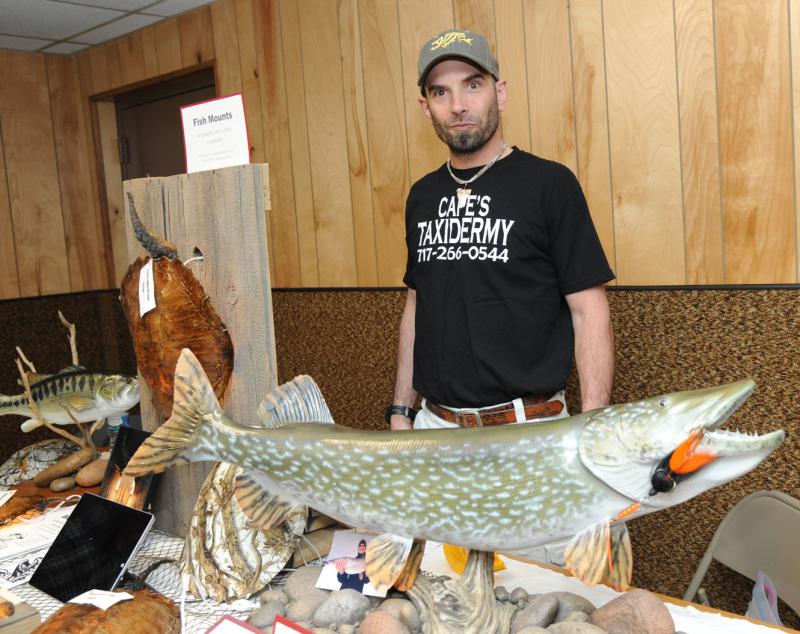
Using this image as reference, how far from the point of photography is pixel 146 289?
1688mm

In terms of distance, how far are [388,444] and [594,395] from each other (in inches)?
27.5

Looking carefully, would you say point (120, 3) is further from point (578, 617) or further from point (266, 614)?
point (578, 617)

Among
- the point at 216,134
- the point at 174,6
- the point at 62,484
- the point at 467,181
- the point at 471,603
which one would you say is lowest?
the point at 62,484

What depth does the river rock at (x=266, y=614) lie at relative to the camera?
1.25 metres

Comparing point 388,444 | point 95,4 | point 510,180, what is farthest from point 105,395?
point 95,4

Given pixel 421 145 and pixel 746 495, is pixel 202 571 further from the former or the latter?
pixel 421 145

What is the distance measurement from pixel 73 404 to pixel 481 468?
154 centimetres

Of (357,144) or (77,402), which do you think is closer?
(77,402)

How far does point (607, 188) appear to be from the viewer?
7.11ft

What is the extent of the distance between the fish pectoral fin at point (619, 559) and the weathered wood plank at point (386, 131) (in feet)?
6.21

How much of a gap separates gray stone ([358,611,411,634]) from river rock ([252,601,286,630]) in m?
0.18

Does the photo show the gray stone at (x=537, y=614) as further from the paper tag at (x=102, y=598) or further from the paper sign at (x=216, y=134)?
the paper sign at (x=216, y=134)

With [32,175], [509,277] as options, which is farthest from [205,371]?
[32,175]

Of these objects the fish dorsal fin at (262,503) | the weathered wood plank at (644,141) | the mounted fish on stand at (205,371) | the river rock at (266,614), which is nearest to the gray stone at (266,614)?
the river rock at (266,614)
